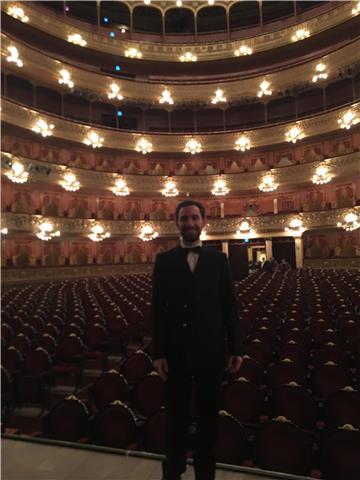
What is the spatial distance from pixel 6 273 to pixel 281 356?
18570 millimetres

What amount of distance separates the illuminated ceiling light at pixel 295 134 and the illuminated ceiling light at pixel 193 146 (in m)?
6.50

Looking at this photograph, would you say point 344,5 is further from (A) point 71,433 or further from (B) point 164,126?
(A) point 71,433

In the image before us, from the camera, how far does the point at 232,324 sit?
2.51 metres

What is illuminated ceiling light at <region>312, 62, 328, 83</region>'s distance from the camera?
84.0 ft

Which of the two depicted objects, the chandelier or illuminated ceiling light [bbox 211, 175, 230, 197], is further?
illuminated ceiling light [bbox 211, 175, 230, 197]

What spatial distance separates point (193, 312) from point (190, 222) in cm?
59

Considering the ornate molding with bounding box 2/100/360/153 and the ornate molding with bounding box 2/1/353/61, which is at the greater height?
the ornate molding with bounding box 2/1/353/61

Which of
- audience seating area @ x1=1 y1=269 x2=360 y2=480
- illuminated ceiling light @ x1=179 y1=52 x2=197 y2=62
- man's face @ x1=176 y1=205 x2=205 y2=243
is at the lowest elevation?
audience seating area @ x1=1 y1=269 x2=360 y2=480

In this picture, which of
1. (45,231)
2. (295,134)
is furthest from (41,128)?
(295,134)

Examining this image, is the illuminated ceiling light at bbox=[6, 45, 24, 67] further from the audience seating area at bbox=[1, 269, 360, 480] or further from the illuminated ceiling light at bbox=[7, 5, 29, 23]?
the audience seating area at bbox=[1, 269, 360, 480]

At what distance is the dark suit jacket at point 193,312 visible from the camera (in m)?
2.40

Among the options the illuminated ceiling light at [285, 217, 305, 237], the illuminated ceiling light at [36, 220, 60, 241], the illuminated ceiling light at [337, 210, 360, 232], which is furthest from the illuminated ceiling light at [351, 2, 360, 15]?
the illuminated ceiling light at [36, 220, 60, 241]

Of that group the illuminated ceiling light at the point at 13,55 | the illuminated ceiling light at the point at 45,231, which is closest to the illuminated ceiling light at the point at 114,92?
the illuminated ceiling light at the point at 13,55

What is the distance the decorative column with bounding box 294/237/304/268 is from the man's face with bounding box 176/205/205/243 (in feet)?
81.6
